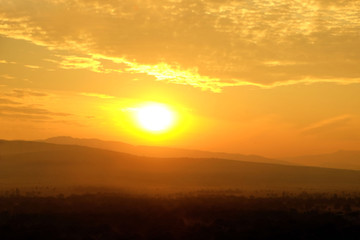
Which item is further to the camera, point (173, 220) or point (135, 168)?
point (135, 168)

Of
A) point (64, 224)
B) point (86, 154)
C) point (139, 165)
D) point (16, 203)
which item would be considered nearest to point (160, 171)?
point (139, 165)

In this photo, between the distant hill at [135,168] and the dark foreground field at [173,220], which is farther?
the distant hill at [135,168]

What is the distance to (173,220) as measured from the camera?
25547 mm

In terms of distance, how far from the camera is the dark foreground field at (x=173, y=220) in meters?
22.3

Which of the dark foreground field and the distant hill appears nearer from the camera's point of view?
the dark foreground field

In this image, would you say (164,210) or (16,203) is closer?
(164,210)

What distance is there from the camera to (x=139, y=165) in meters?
127

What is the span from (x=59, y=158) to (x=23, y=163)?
11.7 meters

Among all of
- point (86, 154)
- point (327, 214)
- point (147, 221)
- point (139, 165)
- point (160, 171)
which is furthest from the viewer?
point (86, 154)

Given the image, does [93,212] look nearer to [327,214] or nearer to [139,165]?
[327,214]

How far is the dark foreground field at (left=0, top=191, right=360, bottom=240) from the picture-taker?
22.3 m

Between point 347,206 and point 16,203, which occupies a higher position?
point 347,206

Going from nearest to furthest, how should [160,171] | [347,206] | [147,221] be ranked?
1. [147,221]
2. [347,206]
3. [160,171]

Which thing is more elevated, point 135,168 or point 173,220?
point 173,220
